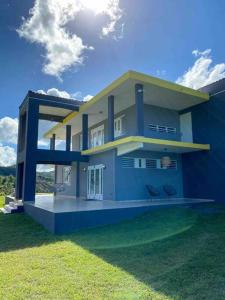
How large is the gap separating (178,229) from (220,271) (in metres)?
3.53

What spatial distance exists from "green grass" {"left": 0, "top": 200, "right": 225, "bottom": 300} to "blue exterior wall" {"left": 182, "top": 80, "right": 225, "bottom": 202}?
4098 millimetres

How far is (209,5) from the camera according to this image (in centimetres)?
1204

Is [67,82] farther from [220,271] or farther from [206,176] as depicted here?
[220,271]

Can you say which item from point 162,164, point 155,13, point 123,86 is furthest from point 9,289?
point 155,13

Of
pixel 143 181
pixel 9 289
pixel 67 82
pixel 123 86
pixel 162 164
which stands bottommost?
pixel 9 289

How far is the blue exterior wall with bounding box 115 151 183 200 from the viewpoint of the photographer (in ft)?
45.5

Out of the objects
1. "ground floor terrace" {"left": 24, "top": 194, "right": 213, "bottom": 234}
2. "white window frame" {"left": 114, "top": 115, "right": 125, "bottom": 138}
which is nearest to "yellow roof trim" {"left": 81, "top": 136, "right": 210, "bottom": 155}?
"white window frame" {"left": 114, "top": 115, "right": 125, "bottom": 138}

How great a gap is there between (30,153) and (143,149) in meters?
7.21

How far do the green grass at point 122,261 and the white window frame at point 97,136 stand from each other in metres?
10.3

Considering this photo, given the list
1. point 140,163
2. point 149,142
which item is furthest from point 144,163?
point 149,142

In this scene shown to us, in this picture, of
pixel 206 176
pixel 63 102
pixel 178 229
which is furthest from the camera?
pixel 63 102

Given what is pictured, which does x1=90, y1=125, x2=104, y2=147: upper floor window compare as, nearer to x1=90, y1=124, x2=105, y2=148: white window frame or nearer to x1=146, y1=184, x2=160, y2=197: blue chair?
x1=90, y1=124, x2=105, y2=148: white window frame

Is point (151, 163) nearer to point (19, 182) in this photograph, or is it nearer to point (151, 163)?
point (151, 163)

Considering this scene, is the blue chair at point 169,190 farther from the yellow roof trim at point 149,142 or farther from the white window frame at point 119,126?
the white window frame at point 119,126
